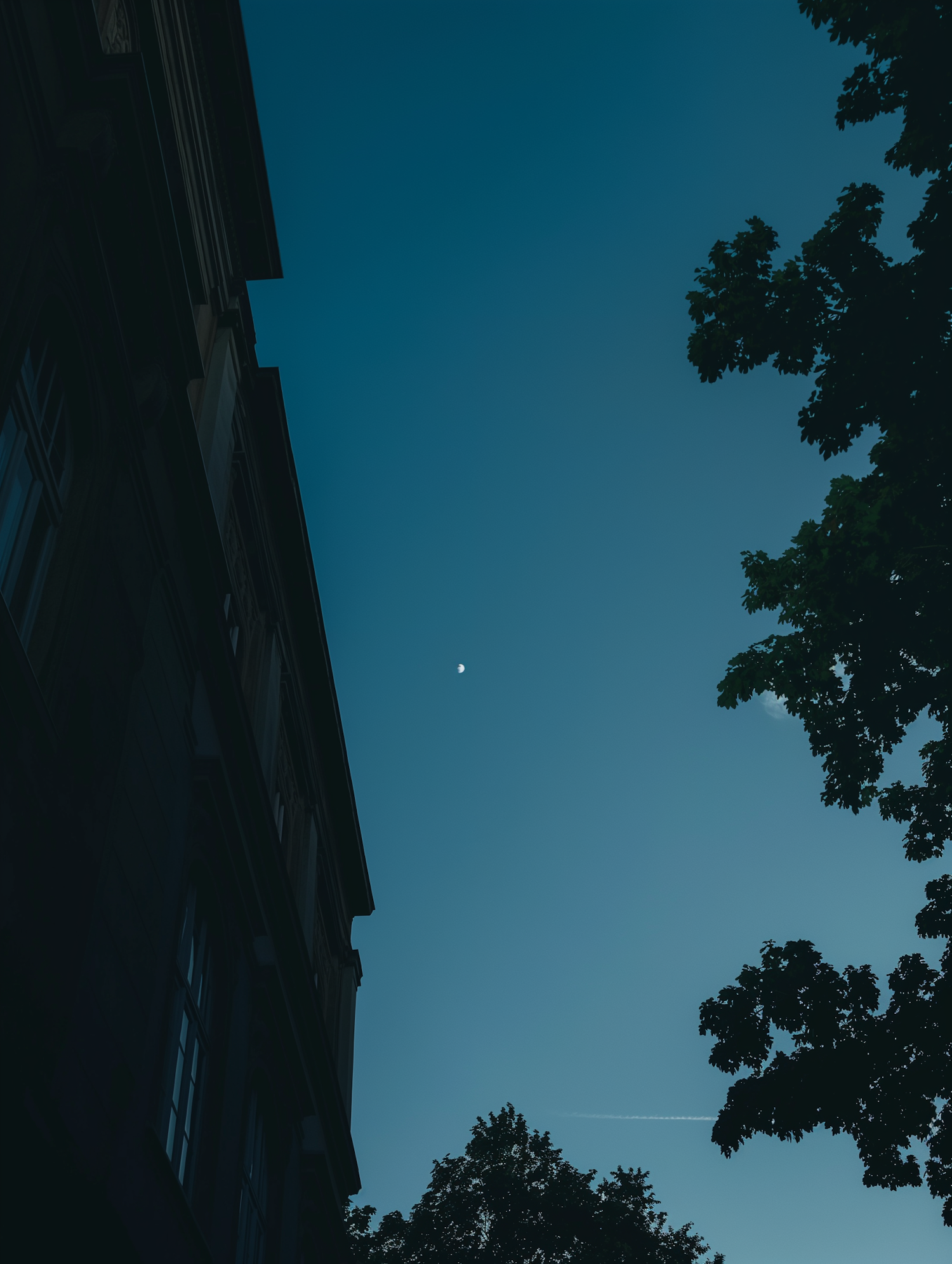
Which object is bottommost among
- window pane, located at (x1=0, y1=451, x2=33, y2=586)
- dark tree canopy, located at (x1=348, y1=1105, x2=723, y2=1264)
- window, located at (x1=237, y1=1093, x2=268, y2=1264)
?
window, located at (x1=237, y1=1093, x2=268, y2=1264)

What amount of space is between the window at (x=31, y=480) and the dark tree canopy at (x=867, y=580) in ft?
39.4

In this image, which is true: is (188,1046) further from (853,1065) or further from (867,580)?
(867,580)

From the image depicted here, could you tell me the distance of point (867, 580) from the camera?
1798 centimetres

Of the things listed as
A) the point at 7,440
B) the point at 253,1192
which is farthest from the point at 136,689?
the point at 253,1192

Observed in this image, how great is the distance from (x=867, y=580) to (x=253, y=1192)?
13.2 meters

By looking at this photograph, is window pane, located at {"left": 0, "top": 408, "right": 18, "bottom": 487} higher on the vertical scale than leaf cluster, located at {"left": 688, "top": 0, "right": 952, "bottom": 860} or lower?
lower

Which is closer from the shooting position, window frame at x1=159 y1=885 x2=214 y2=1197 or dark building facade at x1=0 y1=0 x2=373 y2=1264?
dark building facade at x1=0 y1=0 x2=373 y2=1264

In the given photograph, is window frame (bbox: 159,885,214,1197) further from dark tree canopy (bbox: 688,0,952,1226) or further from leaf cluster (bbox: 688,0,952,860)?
leaf cluster (bbox: 688,0,952,860)

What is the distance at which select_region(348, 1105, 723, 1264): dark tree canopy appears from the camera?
3709 cm

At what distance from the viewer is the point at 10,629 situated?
702 centimetres

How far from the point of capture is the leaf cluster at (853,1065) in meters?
15.2

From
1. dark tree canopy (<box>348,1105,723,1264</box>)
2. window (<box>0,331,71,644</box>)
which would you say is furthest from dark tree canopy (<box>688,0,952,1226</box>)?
dark tree canopy (<box>348,1105,723,1264</box>)

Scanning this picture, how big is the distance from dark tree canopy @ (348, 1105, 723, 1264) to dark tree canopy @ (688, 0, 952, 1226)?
990 inches

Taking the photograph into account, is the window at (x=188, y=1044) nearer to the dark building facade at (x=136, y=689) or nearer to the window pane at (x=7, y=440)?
the dark building facade at (x=136, y=689)
